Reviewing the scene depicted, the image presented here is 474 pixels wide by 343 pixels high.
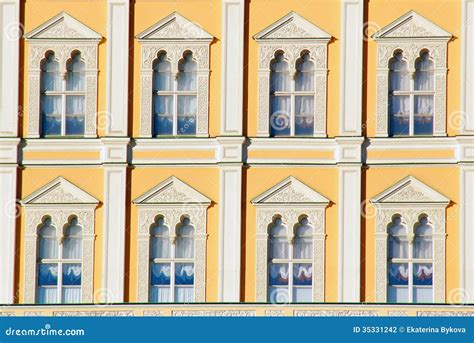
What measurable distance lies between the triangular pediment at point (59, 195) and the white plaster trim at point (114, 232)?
46 cm

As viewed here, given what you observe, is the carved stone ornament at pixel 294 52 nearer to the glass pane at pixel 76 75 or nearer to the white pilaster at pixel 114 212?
the white pilaster at pixel 114 212

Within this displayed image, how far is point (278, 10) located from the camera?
40.7 metres

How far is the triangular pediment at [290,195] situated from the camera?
4012 cm

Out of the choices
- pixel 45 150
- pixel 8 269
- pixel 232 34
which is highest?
pixel 232 34

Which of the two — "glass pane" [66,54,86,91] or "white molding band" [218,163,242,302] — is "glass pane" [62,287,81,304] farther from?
"glass pane" [66,54,86,91]

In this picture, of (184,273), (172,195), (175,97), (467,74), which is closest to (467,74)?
(467,74)

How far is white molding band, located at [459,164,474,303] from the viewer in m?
39.6

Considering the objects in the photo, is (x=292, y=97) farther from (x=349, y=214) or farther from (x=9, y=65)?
(x=9, y=65)

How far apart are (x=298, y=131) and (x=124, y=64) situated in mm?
4645

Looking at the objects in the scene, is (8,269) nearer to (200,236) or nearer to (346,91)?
(200,236)

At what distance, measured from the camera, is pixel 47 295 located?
40.4 m

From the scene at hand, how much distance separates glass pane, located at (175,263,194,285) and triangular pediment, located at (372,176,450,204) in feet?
15.8

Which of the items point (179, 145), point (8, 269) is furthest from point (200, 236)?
point (8, 269)

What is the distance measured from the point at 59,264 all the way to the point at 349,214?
7.26 metres
